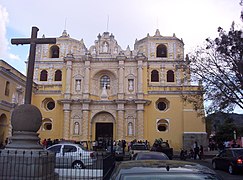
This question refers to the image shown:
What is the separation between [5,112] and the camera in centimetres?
2722

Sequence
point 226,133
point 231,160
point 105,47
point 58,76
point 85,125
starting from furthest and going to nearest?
point 226,133
point 58,76
point 105,47
point 85,125
point 231,160

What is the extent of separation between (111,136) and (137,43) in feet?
41.1

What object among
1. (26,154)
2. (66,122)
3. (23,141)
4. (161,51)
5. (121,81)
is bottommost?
(26,154)

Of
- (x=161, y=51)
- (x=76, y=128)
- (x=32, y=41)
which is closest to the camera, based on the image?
(x=32, y=41)

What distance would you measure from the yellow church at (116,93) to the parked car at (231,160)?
52.8 feet

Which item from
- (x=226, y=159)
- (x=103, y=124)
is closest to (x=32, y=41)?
(x=226, y=159)

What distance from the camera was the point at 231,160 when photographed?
15383mm

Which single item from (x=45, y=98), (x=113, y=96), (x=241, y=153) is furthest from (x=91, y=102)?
(x=241, y=153)

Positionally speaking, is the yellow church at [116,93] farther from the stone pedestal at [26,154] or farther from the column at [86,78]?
the stone pedestal at [26,154]

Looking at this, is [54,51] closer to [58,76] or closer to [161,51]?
[58,76]

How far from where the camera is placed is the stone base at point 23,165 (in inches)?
316

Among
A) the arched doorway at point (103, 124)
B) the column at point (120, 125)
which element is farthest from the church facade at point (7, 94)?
the column at point (120, 125)

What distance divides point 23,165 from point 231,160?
37.2ft

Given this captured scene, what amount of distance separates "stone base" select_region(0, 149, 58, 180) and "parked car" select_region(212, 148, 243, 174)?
34.0 ft
